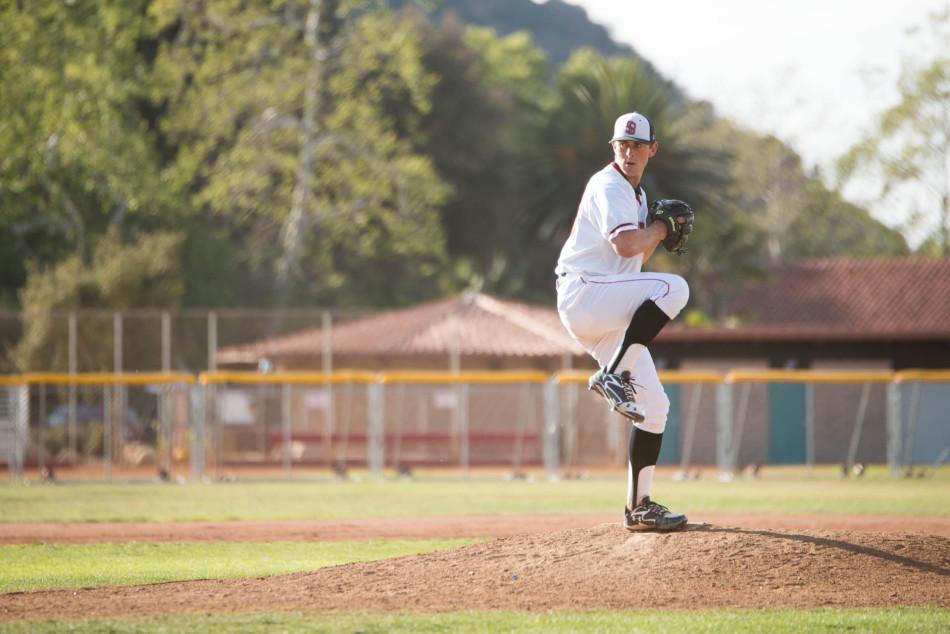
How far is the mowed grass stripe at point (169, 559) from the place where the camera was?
10.1m

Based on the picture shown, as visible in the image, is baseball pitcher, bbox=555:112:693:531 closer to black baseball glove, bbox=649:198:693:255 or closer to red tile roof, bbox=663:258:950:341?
black baseball glove, bbox=649:198:693:255

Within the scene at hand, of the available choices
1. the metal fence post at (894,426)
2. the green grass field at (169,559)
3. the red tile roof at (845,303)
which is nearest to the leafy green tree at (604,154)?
the red tile roof at (845,303)

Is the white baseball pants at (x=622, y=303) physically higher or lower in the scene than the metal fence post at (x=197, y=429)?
higher

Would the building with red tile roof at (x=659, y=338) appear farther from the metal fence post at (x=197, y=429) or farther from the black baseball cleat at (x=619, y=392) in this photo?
the black baseball cleat at (x=619, y=392)

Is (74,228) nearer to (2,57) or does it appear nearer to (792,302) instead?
(2,57)

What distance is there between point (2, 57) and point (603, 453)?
18540mm

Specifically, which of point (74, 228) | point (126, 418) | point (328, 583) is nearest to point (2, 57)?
point (74, 228)

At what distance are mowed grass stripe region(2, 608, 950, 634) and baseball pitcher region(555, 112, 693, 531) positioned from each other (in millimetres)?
1561

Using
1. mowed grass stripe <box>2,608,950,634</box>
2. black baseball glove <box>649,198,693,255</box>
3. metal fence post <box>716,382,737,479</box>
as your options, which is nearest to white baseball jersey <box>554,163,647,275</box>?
black baseball glove <box>649,198,693,255</box>

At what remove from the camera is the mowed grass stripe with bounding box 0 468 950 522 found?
59.4 ft

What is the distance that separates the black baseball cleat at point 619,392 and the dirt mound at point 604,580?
0.84m

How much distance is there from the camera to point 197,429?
2714cm

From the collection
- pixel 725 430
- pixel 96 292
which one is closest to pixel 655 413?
pixel 725 430

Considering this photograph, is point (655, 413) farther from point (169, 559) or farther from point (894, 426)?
point (894, 426)
